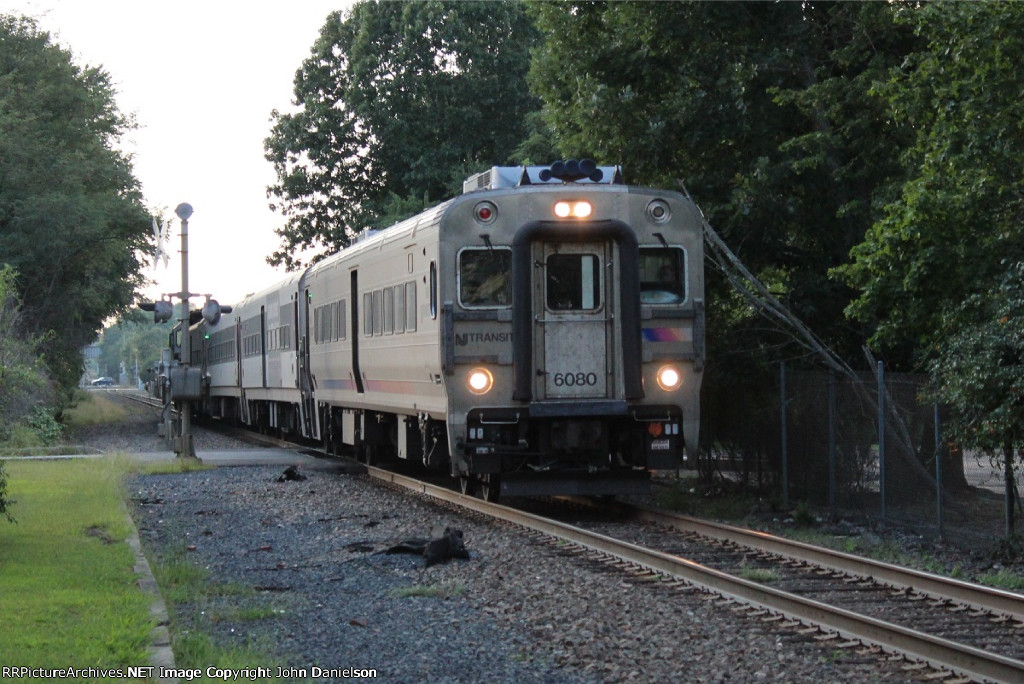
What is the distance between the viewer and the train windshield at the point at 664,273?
14.1 meters

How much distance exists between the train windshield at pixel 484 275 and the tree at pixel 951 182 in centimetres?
363

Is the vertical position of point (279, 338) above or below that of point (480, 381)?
above

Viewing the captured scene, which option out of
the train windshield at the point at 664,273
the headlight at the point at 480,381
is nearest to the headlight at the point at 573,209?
the train windshield at the point at 664,273

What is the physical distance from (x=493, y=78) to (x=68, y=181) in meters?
13.1

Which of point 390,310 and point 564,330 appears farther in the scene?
point 390,310

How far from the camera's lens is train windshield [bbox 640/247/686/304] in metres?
14.1

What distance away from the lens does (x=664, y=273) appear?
46.5ft

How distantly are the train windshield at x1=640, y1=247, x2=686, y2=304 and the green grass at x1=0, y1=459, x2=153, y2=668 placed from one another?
19.3ft

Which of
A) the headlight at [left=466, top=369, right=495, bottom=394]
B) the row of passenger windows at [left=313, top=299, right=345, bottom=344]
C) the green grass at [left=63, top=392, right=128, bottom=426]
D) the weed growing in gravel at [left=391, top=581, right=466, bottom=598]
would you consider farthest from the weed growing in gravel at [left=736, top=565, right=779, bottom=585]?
the green grass at [left=63, top=392, right=128, bottom=426]

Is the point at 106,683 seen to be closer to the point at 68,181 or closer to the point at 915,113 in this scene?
the point at 915,113

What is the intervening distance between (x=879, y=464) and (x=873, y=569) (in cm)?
393

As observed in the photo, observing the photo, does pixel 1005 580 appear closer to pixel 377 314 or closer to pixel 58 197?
pixel 377 314

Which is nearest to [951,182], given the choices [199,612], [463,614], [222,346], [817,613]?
[817,613]

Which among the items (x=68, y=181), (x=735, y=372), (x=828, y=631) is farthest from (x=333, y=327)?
(x=68, y=181)
